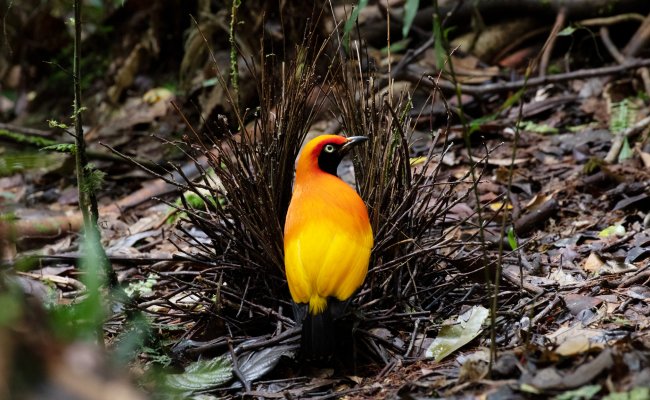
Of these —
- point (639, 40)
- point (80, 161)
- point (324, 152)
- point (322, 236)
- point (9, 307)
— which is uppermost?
point (9, 307)

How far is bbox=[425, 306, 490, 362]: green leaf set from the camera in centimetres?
278

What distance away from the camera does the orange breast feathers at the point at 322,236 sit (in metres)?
2.76

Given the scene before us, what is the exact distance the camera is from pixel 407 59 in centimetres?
562

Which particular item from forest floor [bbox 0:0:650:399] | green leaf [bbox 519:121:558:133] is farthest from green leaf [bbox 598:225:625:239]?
green leaf [bbox 519:121:558:133]

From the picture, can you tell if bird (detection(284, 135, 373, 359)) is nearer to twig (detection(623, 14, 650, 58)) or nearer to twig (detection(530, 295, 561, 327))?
twig (detection(530, 295, 561, 327))

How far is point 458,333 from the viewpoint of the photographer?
2.88 metres

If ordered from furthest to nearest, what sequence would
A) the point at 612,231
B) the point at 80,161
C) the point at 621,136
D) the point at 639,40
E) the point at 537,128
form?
1. the point at 639,40
2. the point at 537,128
3. the point at 621,136
4. the point at 612,231
5. the point at 80,161

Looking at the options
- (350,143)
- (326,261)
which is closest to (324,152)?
(350,143)

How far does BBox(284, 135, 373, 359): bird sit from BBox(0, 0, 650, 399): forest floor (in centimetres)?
20

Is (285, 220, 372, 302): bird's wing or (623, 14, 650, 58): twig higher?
(623, 14, 650, 58): twig

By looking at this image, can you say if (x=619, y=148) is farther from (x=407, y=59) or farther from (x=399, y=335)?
(x=399, y=335)

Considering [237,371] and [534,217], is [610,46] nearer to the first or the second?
[534,217]

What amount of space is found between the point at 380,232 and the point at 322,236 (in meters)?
0.37

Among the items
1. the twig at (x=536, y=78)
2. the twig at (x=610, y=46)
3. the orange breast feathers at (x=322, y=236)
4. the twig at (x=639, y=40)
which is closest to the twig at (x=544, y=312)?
the orange breast feathers at (x=322, y=236)
